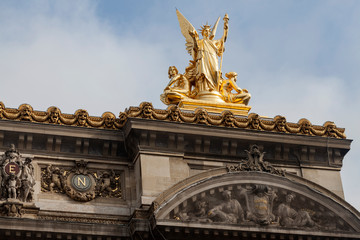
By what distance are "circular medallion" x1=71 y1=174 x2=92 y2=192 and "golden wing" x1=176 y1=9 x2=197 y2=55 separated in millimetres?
8096

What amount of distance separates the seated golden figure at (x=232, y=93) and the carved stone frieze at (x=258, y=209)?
5.47m

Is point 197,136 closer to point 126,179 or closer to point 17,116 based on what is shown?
point 126,179

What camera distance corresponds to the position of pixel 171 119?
35906 mm

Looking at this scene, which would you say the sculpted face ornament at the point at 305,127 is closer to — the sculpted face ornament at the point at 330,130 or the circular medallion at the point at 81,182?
the sculpted face ornament at the point at 330,130

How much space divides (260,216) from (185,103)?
6075mm

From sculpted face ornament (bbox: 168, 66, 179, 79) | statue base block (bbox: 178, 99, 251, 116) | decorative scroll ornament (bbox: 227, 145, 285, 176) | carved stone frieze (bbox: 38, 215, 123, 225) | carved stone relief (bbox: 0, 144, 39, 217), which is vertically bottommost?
carved stone frieze (bbox: 38, 215, 123, 225)

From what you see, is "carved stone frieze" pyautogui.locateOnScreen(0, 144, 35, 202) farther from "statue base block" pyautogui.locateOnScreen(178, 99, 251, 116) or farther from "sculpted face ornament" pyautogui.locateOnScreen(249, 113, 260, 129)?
"sculpted face ornament" pyautogui.locateOnScreen(249, 113, 260, 129)

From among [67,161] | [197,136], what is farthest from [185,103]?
[67,161]

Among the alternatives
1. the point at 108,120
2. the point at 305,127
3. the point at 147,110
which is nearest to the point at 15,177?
the point at 108,120

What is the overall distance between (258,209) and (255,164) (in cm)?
171

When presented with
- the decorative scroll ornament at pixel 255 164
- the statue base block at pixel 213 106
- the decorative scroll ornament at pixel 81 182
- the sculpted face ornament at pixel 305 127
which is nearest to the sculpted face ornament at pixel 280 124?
the sculpted face ornament at pixel 305 127

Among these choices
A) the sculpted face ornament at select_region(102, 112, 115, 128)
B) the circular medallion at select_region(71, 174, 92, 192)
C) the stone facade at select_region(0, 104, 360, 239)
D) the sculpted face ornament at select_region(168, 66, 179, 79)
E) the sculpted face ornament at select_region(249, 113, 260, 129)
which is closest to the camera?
the stone facade at select_region(0, 104, 360, 239)

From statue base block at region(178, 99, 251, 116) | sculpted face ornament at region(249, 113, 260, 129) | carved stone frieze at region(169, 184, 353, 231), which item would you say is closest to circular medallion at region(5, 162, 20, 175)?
carved stone frieze at region(169, 184, 353, 231)

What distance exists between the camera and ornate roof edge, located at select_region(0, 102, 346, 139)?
34997 millimetres
